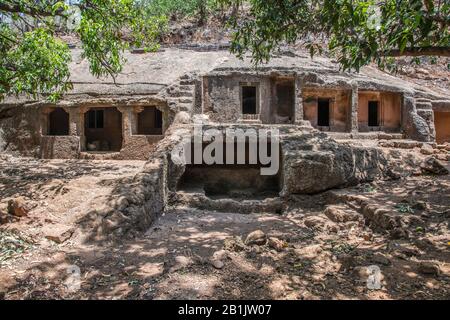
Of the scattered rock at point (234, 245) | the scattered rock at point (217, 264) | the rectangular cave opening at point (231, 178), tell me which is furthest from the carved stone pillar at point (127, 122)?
the scattered rock at point (217, 264)

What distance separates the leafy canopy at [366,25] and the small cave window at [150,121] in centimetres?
1113

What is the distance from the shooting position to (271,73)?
14258 millimetres

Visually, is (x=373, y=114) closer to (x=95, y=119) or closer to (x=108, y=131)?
(x=108, y=131)

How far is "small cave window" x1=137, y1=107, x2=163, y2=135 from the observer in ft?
57.7

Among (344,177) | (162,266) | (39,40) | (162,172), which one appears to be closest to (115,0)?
(39,40)

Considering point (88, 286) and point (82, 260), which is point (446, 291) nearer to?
point (88, 286)

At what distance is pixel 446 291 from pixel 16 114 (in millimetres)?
16334

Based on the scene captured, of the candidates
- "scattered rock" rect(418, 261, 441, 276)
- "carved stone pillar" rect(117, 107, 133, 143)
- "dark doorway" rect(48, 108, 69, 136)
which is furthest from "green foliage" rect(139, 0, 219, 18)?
"scattered rock" rect(418, 261, 441, 276)

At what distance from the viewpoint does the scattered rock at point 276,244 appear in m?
5.27

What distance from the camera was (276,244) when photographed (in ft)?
17.4

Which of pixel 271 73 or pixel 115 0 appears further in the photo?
pixel 271 73

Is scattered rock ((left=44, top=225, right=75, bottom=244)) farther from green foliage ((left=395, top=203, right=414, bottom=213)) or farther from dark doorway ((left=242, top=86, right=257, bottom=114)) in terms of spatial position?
dark doorway ((left=242, top=86, right=257, bottom=114))

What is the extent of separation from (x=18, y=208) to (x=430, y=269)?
7.10 m

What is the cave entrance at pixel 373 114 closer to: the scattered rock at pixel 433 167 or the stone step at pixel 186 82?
the scattered rock at pixel 433 167
